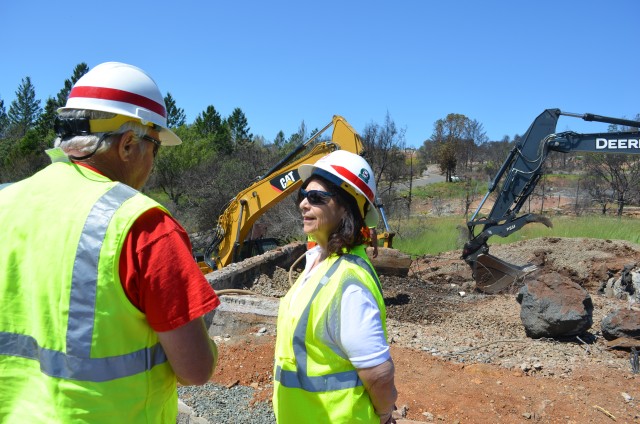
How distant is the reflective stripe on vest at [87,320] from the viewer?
1487 millimetres

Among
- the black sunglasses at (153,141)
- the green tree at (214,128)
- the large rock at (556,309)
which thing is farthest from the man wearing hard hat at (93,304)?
the green tree at (214,128)

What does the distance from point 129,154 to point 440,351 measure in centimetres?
550

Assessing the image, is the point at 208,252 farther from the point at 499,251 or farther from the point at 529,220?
the point at 499,251

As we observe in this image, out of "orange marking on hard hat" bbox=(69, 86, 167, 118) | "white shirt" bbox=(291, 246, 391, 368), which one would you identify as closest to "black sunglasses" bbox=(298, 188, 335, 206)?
"white shirt" bbox=(291, 246, 391, 368)

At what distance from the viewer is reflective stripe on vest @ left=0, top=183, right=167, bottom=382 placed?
1487 mm

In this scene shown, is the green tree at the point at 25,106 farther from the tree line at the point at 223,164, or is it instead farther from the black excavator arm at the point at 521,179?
the black excavator arm at the point at 521,179

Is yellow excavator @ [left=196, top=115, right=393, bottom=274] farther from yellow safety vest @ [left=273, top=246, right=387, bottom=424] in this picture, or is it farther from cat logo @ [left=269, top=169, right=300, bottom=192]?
yellow safety vest @ [left=273, top=246, right=387, bottom=424]

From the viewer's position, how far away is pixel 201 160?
31531 mm

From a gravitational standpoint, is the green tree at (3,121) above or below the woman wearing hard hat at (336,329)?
above

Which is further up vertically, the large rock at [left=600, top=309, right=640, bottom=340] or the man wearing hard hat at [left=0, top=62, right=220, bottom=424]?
the man wearing hard hat at [left=0, top=62, right=220, bottom=424]

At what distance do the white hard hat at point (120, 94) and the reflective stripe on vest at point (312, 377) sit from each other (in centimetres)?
85

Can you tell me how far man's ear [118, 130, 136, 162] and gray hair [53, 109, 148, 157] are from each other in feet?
0.05

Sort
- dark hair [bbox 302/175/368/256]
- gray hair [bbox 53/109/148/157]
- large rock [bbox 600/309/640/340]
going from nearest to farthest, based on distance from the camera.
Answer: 1. gray hair [bbox 53/109/148/157]
2. dark hair [bbox 302/175/368/256]
3. large rock [bbox 600/309/640/340]

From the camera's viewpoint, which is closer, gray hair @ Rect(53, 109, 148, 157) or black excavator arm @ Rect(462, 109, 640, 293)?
gray hair @ Rect(53, 109, 148, 157)
